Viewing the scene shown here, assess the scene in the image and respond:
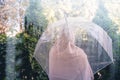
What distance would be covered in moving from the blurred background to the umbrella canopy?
140 centimetres

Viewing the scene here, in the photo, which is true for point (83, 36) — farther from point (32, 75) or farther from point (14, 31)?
point (14, 31)

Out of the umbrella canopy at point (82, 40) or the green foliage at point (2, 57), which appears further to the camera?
the green foliage at point (2, 57)

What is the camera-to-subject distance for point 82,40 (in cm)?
537

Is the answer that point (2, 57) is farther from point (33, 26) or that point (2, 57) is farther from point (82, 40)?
point (82, 40)

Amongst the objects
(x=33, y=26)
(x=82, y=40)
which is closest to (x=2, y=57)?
(x=33, y=26)

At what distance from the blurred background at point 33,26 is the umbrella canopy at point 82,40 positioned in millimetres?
1398

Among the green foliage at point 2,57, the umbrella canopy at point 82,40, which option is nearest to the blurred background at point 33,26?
the green foliage at point 2,57

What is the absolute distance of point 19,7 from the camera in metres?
8.57

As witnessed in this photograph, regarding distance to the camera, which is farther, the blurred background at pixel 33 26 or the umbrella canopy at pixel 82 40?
the blurred background at pixel 33 26

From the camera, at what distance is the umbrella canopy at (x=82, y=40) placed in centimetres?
477

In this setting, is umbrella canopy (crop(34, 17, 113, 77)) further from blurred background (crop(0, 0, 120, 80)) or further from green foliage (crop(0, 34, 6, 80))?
green foliage (crop(0, 34, 6, 80))

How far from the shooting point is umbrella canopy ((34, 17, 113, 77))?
477 centimetres

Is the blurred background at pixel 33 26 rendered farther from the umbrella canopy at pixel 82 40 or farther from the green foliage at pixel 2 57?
the umbrella canopy at pixel 82 40

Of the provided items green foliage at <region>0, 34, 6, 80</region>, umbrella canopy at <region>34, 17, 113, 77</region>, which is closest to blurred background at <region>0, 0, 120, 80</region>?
green foliage at <region>0, 34, 6, 80</region>
